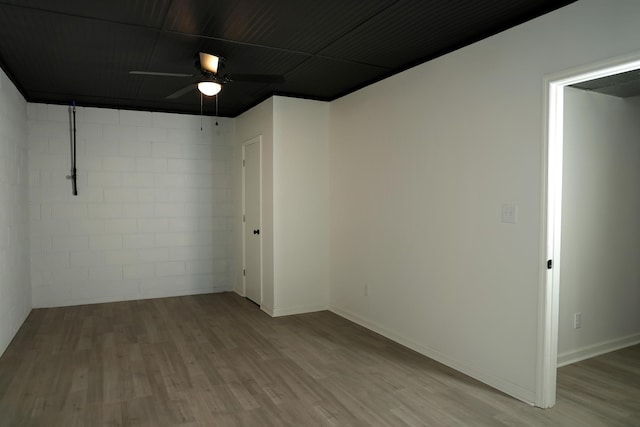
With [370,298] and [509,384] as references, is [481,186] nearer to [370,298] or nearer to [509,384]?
[509,384]

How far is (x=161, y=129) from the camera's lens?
589cm

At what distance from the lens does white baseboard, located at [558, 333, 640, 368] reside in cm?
362

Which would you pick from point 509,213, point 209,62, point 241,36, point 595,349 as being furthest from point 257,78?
point 595,349

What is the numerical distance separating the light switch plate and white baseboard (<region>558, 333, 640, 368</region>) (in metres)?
1.40

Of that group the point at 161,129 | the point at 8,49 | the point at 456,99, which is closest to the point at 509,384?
the point at 456,99

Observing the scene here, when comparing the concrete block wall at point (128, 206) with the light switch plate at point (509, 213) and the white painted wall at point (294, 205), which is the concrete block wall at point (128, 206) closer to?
the white painted wall at point (294, 205)

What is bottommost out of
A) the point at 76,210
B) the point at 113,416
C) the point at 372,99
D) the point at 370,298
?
the point at 113,416

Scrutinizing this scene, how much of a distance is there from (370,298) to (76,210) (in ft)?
12.5

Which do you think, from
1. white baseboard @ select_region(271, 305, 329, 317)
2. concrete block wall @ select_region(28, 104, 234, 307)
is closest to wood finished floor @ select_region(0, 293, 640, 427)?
white baseboard @ select_region(271, 305, 329, 317)

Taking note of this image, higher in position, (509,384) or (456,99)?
(456,99)

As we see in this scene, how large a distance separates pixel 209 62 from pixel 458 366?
314 cm

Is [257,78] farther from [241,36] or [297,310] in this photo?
[297,310]

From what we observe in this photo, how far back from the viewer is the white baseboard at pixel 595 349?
11.9 ft

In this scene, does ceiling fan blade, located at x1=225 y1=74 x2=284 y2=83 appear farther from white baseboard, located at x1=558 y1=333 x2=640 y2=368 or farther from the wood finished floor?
white baseboard, located at x1=558 y1=333 x2=640 y2=368
